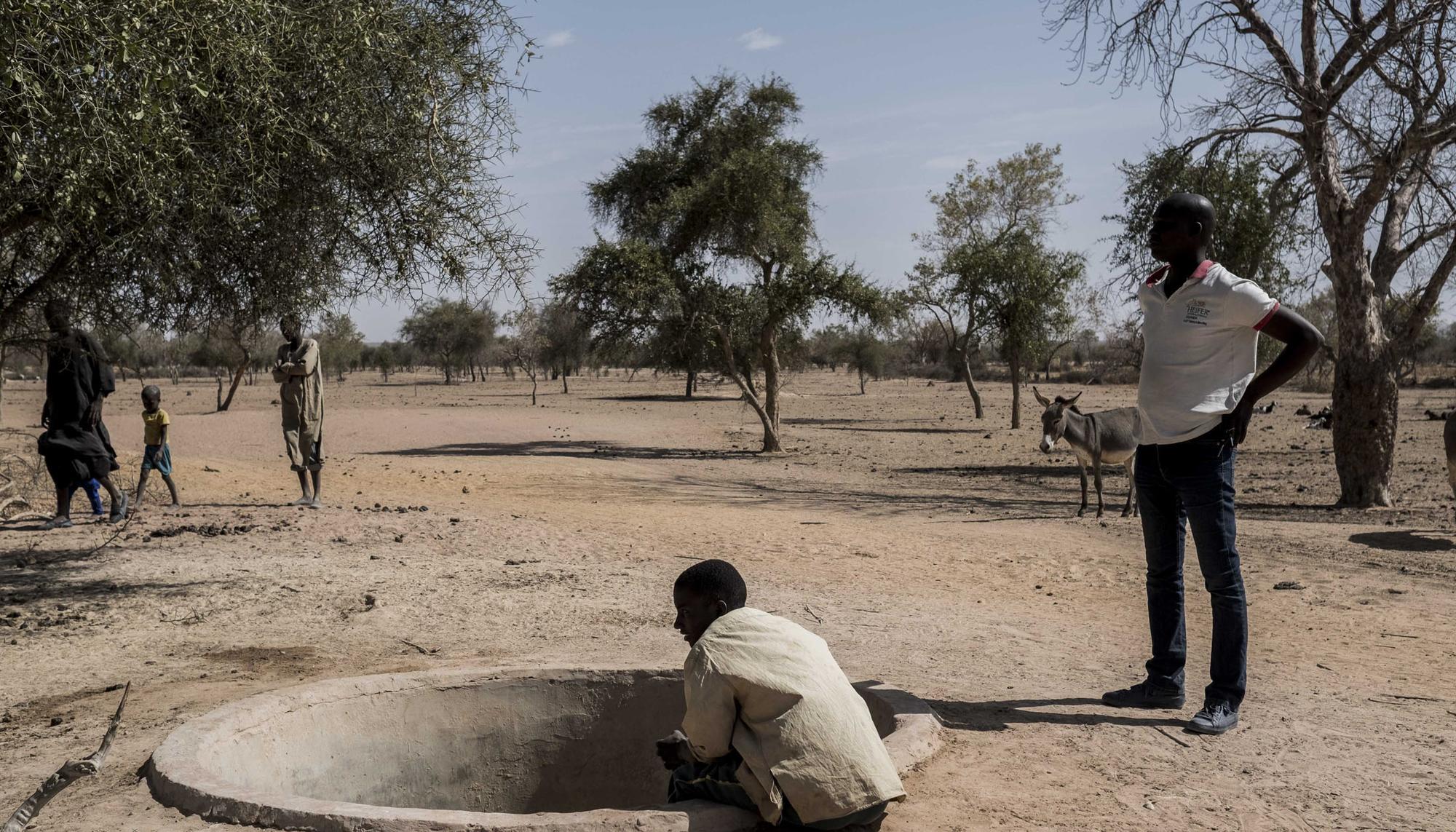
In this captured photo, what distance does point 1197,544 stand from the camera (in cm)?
455

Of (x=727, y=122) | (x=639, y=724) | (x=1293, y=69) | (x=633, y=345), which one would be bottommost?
(x=639, y=724)

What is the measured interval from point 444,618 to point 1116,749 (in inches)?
171

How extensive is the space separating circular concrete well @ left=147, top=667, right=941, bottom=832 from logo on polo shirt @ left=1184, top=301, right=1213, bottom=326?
75.2 inches

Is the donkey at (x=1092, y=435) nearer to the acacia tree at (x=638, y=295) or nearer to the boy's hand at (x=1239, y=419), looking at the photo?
the boy's hand at (x=1239, y=419)

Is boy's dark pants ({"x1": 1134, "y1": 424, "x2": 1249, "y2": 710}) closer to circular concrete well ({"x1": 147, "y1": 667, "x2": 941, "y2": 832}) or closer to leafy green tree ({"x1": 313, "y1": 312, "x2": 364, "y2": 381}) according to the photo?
circular concrete well ({"x1": 147, "y1": 667, "x2": 941, "y2": 832})

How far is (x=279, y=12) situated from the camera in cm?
598

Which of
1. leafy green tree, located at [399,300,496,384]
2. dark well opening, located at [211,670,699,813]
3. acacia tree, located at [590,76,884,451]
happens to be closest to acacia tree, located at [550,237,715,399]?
acacia tree, located at [590,76,884,451]

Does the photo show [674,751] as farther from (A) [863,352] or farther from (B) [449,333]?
(B) [449,333]

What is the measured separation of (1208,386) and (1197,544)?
0.64 metres

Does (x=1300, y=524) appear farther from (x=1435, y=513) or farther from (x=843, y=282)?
(x=843, y=282)

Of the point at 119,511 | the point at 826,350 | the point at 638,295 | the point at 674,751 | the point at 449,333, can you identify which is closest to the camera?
the point at 674,751

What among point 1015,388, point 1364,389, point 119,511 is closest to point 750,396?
point 1015,388

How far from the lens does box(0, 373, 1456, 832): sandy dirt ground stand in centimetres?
407

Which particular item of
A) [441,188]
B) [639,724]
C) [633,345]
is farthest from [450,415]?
[639,724]
